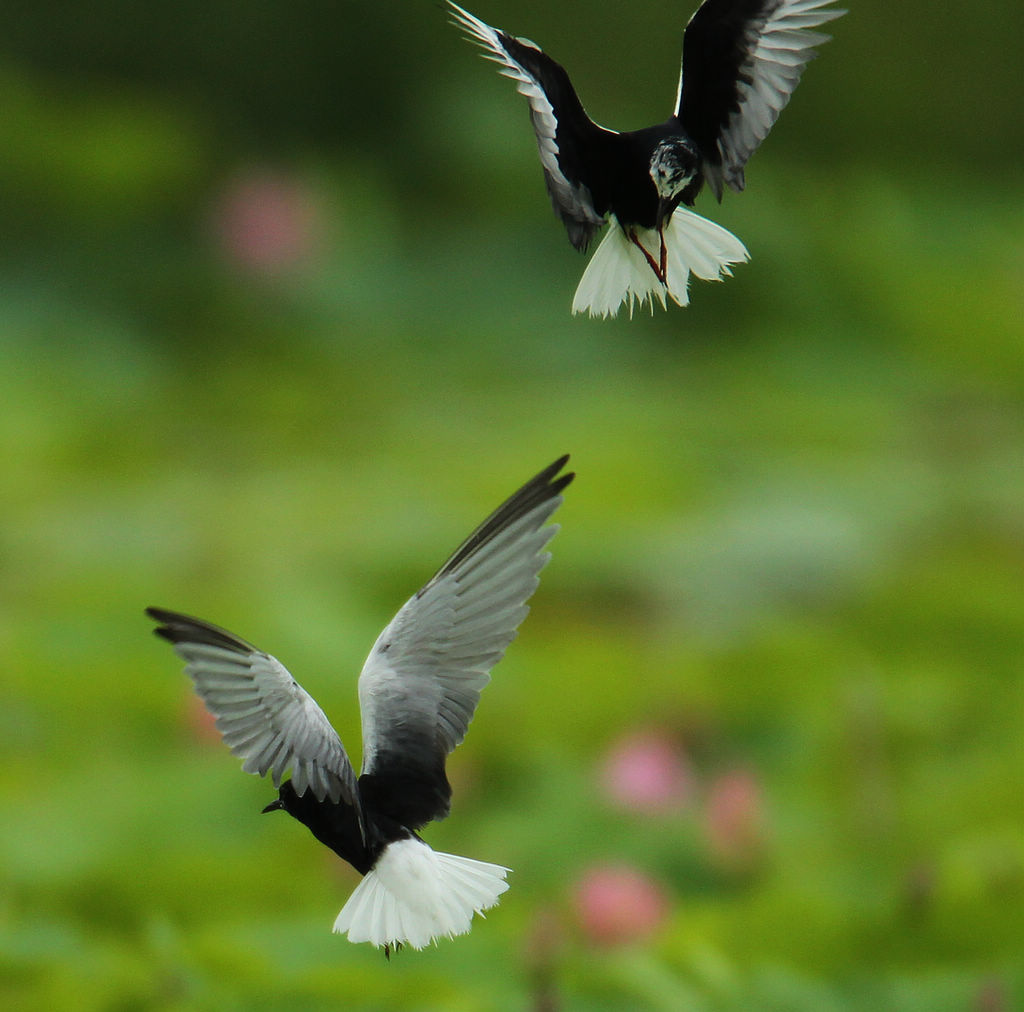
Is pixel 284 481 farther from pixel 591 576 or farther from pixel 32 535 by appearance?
pixel 591 576

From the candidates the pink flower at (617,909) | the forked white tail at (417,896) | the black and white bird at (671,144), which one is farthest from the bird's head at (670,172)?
the pink flower at (617,909)

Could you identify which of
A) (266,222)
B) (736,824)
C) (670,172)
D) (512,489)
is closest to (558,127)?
(670,172)

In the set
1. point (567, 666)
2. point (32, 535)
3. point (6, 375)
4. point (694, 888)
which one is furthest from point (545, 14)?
point (694, 888)

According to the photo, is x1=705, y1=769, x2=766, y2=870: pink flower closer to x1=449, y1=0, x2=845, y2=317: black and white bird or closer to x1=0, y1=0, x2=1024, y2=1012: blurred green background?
x1=0, y1=0, x2=1024, y2=1012: blurred green background

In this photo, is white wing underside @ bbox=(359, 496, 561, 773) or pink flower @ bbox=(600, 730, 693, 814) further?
pink flower @ bbox=(600, 730, 693, 814)

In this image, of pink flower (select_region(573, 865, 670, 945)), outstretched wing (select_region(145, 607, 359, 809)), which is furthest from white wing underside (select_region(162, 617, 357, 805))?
pink flower (select_region(573, 865, 670, 945))

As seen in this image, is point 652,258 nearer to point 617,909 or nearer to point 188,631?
point 188,631
